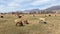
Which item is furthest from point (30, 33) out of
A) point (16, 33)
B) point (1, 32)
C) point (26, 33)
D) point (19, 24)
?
point (19, 24)

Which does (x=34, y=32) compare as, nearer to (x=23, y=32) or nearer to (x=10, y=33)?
(x=23, y=32)

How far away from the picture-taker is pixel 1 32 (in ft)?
71.7

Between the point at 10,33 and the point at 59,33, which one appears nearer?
the point at 10,33

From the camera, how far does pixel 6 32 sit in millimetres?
21969

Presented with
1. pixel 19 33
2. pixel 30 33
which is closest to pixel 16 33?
pixel 19 33

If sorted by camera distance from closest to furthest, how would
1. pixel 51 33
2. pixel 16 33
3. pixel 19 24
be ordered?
pixel 16 33, pixel 51 33, pixel 19 24

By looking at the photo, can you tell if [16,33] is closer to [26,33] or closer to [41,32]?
[26,33]

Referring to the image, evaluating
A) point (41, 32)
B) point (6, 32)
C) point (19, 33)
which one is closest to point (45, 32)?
point (41, 32)

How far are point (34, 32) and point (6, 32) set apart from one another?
3764mm

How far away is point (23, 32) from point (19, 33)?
1.01 meters

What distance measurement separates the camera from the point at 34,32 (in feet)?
74.9

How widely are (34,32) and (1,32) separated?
14.4 ft

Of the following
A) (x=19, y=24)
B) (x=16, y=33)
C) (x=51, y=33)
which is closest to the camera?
(x=16, y=33)

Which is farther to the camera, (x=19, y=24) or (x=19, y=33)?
→ (x=19, y=24)
